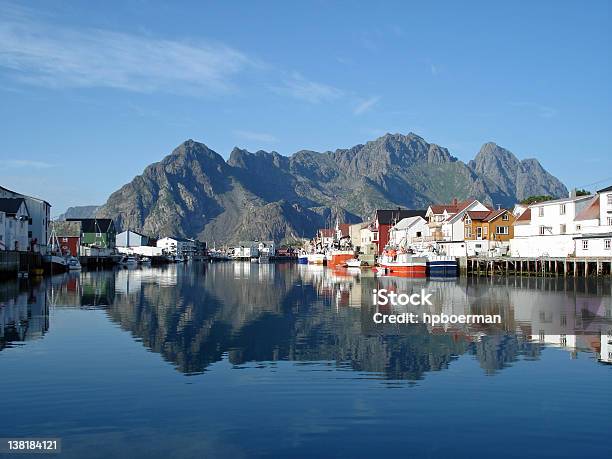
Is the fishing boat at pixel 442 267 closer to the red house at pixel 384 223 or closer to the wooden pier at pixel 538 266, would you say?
the wooden pier at pixel 538 266

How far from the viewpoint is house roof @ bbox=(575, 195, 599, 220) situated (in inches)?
3108

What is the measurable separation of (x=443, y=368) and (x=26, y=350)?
1548 centimetres

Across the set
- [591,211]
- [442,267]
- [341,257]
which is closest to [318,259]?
[341,257]

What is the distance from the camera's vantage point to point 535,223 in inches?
3536

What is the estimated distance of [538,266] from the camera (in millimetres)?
81875

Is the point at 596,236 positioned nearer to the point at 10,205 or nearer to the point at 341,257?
the point at 341,257

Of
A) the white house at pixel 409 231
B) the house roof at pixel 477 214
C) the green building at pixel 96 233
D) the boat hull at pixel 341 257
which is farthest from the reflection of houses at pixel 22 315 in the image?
the green building at pixel 96 233

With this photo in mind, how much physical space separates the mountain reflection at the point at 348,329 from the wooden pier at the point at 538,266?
839 inches

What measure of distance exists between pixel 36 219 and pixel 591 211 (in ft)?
259

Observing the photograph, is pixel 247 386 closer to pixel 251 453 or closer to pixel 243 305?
pixel 251 453

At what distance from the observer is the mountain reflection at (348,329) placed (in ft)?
76.6

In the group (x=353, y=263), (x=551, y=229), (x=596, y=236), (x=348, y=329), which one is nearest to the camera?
(x=348, y=329)

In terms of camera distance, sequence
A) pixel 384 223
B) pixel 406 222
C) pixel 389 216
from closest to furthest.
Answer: pixel 406 222 → pixel 384 223 → pixel 389 216

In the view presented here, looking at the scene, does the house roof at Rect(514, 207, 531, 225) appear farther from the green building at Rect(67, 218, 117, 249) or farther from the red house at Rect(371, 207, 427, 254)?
the green building at Rect(67, 218, 117, 249)
